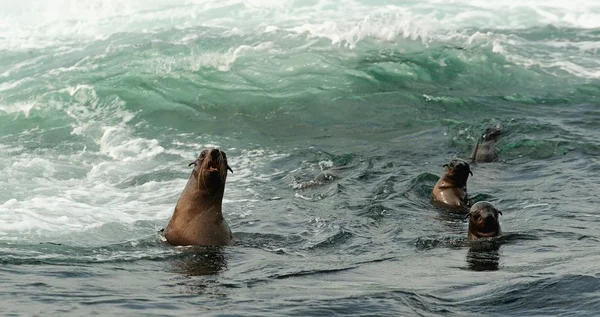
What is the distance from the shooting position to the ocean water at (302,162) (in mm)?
5492

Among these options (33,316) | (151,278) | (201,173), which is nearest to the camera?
(33,316)

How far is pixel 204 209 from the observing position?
7566 millimetres

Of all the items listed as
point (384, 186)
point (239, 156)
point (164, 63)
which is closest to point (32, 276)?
point (384, 186)

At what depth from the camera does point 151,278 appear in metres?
6.02

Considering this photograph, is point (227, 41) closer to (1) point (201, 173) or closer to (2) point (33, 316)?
(1) point (201, 173)

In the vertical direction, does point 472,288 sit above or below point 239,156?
below

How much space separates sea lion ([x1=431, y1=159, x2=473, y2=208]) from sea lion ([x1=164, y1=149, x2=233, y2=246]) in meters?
3.05

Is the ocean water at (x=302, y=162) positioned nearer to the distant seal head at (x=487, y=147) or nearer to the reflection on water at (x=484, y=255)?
the reflection on water at (x=484, y=255)

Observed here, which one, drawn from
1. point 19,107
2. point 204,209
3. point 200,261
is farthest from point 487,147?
point 19,107

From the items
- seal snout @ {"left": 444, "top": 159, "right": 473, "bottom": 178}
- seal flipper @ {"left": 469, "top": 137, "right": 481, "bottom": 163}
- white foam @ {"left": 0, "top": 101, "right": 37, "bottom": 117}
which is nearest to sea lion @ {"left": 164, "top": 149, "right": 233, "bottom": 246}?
seal snout @ {"left": 444, "top": 159, "right": 473, "bottom": 178}

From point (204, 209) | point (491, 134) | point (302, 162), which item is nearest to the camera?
point (204, 209)

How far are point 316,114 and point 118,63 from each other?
483 centimetres

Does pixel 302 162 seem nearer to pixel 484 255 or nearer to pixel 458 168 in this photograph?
pixel 458 168

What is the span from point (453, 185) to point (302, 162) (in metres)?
2.69
